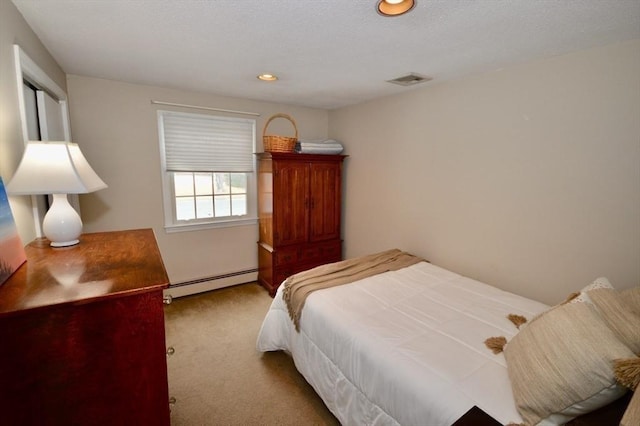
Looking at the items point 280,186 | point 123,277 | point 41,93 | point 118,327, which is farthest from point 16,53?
point 280,186

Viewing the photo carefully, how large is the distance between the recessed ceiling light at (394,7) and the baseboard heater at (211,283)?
313 cm

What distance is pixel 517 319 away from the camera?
5.88ft

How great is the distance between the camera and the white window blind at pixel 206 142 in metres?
3.12

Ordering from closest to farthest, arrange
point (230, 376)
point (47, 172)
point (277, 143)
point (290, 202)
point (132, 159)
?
point (47, 172) → point (230, 376) → point (132, 159) → point (277, 143) → point (290, 202)

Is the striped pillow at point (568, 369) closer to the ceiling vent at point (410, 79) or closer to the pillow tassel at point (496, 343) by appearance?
the pillow tassel at point (496, 343)

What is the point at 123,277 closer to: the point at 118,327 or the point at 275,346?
the point at 118,327

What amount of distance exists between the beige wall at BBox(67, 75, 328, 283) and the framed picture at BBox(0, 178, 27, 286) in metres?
1.85

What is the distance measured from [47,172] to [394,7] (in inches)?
70.7

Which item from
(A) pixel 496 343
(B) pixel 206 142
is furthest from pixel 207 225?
(A) pixel 496 343

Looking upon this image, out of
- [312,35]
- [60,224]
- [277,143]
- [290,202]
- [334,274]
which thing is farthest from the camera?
[290,202]

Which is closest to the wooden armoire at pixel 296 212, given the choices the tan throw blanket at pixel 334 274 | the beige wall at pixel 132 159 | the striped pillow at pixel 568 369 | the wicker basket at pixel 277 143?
the wicker basket at pixel 277 143

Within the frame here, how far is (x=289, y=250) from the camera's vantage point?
137 inches

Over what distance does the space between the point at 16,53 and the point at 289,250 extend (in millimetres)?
2614

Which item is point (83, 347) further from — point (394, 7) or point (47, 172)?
point (394, 7)
